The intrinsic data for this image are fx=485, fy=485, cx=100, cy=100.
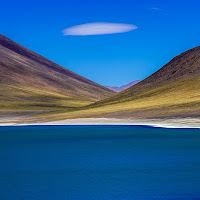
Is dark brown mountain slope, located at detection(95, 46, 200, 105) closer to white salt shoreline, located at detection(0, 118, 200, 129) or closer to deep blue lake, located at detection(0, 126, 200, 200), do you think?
white salt shoreline, located at detection(0, 118, 200, 129)

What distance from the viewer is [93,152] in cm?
4475

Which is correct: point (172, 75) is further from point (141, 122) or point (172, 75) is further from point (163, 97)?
point (141, 122)

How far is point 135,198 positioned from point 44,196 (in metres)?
4.69

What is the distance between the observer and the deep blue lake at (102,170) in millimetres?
25328

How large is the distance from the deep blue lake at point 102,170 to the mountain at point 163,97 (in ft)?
148

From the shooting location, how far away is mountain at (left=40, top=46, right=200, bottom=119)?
10088 centimetres

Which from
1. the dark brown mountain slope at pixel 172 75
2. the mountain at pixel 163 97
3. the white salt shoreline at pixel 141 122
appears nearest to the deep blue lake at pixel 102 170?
the white salt shoreline at pixel 141 122

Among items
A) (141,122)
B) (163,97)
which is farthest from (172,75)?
(141,122)

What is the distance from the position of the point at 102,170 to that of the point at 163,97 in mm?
100533

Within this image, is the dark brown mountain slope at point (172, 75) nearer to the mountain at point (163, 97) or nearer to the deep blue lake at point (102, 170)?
the mountain at point (163, 97)

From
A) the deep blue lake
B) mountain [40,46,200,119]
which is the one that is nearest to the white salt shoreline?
mountain [40,46,200,119]

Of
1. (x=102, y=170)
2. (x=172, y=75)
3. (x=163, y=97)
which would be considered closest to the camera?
(x=102, y=170)

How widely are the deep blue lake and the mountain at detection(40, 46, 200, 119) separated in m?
45.0

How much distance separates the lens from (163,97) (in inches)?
5202
